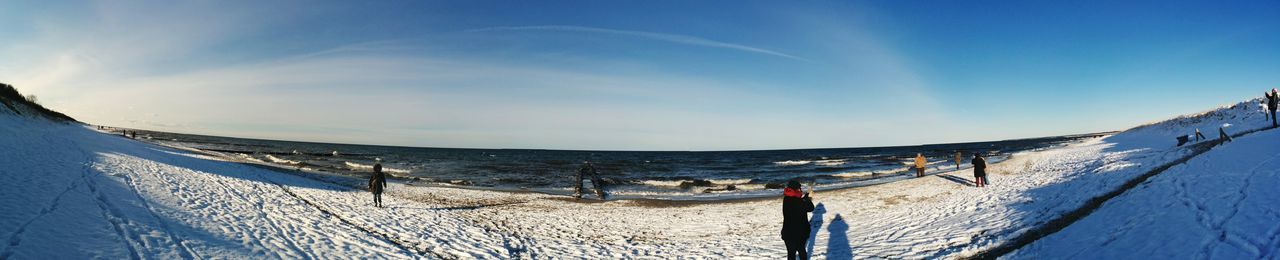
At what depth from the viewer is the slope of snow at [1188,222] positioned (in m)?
6.17

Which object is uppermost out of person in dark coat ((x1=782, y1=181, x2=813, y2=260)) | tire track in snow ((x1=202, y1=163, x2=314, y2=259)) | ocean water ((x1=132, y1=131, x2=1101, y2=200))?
person in dark coat ((x1=782, y1=181, x2=813, y2=260))

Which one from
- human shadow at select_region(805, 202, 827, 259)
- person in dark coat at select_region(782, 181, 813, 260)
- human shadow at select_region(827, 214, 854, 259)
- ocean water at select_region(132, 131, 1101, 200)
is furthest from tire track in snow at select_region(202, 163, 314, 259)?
ocean water at select_region(132, 131, 1101, 200)

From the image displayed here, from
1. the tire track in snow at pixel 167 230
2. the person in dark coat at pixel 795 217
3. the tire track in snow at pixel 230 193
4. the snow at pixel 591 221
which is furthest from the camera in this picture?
the tire track in snow at pixel 230 193

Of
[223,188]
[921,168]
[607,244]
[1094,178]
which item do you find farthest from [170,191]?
[921,168]

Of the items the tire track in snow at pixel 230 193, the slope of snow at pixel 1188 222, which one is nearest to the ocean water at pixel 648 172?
the tire track in snow at pixel 230 193

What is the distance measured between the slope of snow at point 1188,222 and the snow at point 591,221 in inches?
1.5

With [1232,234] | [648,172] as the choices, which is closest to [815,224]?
[1232,234]

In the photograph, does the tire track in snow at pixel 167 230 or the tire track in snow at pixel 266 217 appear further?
the tire track in snow at pixel 266 217

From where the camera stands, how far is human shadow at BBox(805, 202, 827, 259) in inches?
420

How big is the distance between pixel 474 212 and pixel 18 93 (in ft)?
216

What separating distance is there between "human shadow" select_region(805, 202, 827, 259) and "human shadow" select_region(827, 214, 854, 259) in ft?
1.08

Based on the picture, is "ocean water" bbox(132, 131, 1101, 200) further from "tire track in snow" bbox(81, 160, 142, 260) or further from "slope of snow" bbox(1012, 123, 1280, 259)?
"tire track in snow" bbox(81, 160, 142, 260)

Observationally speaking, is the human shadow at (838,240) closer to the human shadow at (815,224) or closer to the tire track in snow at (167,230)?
the human shadow at (815,224)

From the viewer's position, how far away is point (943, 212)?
13.2 meters
